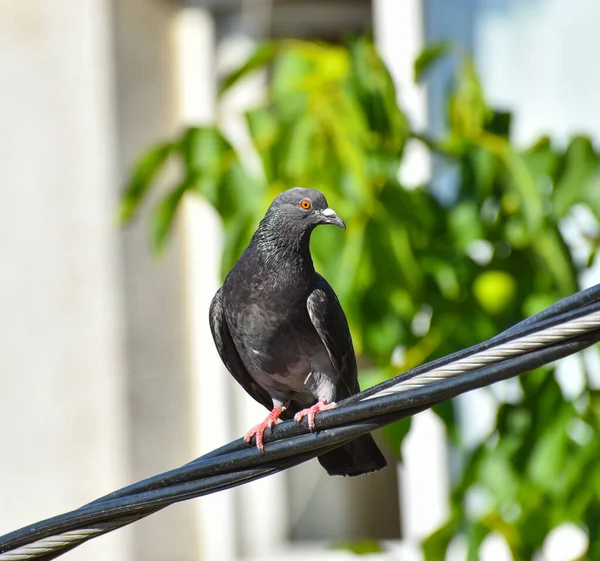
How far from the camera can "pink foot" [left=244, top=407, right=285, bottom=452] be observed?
2061mm

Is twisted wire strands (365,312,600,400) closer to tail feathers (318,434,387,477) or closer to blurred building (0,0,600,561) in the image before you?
tail feathers (318,434,387,477)

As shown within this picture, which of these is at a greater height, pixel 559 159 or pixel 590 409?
pixel 559 159

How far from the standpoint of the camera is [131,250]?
5258 mm

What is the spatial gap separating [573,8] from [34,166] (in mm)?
2585

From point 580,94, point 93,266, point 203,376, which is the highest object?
point 580,94

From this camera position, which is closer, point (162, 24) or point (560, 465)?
point (560, 465)

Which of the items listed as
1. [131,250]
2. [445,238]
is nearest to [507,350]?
[445,238]

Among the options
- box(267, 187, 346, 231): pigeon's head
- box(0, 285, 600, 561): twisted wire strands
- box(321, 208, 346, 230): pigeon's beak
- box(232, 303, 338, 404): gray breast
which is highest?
box(267, 187, 346, 231): pigeon's head

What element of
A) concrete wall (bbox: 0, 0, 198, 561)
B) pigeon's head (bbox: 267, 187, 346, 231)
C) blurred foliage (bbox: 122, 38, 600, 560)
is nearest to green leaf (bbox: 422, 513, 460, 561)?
blurred foliage (bbox: 122, 38, 600, 560)

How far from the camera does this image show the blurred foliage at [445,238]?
3279 mm

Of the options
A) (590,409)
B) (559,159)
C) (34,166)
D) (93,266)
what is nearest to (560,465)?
(590,409)

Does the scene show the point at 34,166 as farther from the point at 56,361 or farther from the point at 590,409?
the point at 590,409

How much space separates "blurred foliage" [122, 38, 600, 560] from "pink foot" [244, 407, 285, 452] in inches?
21.6

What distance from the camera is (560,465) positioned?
3307 millimetres
